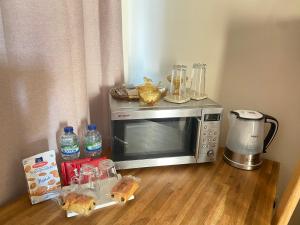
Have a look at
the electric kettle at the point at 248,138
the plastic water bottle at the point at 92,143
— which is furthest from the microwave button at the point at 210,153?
the plastic water bottle at the point at 92,143

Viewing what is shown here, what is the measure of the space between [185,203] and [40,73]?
67 cm

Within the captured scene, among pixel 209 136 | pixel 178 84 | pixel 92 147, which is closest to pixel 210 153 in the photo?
pixel 209 136

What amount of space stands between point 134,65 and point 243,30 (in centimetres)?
63

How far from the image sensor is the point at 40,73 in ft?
2.52

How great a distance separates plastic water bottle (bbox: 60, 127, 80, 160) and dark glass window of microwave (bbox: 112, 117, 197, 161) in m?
0.15

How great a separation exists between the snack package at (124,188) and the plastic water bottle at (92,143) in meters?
0.18

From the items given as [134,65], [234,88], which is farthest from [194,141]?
[134,65]

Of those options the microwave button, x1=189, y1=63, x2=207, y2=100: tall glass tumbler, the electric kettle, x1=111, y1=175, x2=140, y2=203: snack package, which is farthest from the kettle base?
x1=111, y1=175, x2=140, y2=203: snack package

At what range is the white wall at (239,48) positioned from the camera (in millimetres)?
980

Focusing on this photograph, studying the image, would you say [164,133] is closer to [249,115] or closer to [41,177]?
[249,115]

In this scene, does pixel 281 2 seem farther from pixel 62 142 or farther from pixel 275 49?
pixel 62 142

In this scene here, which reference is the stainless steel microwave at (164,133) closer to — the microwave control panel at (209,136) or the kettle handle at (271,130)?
the microwave control panel at (209,136)

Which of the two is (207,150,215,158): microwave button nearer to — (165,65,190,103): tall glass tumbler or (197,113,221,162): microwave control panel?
(197,113,221,162): microwave control panel

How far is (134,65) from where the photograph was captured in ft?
4.48
